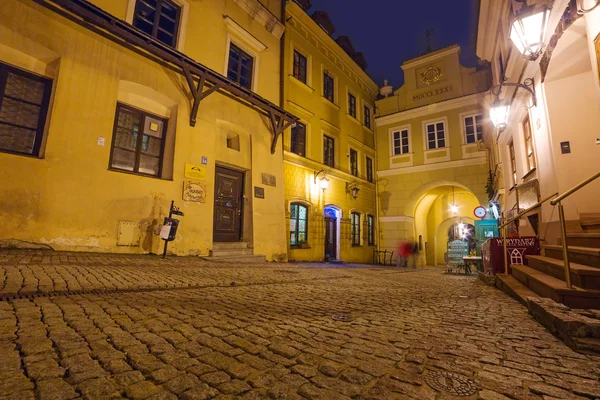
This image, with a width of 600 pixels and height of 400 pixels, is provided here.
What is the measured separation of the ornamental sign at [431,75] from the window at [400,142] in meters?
3.25

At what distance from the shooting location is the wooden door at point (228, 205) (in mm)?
8993

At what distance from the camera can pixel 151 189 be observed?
7254 mm

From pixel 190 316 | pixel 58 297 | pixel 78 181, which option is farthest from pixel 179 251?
pixel 190 316

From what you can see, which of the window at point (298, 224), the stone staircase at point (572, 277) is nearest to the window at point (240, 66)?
the window at point (298, 224)

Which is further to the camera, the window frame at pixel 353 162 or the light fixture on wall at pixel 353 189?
the window frame at pixel 353 162

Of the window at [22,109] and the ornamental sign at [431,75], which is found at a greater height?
the ornamental sign at [431,75]

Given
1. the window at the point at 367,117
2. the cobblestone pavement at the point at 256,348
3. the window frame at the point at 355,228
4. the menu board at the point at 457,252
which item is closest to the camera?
the cobblestone pavement at the point at 256,348

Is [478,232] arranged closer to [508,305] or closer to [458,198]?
[458,198]

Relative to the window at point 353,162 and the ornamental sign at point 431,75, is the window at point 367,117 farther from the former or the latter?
the ornamental sign at point 431,75

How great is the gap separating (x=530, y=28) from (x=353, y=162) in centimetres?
1216

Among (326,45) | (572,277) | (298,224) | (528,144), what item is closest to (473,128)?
(528,144)

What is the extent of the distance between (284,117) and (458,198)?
44.0 ft

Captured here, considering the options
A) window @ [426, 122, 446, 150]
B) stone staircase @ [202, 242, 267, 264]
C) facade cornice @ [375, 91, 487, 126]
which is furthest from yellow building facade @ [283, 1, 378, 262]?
window @ [426, 122, 446, 150]

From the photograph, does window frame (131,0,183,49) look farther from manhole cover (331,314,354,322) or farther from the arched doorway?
the arched doorway
